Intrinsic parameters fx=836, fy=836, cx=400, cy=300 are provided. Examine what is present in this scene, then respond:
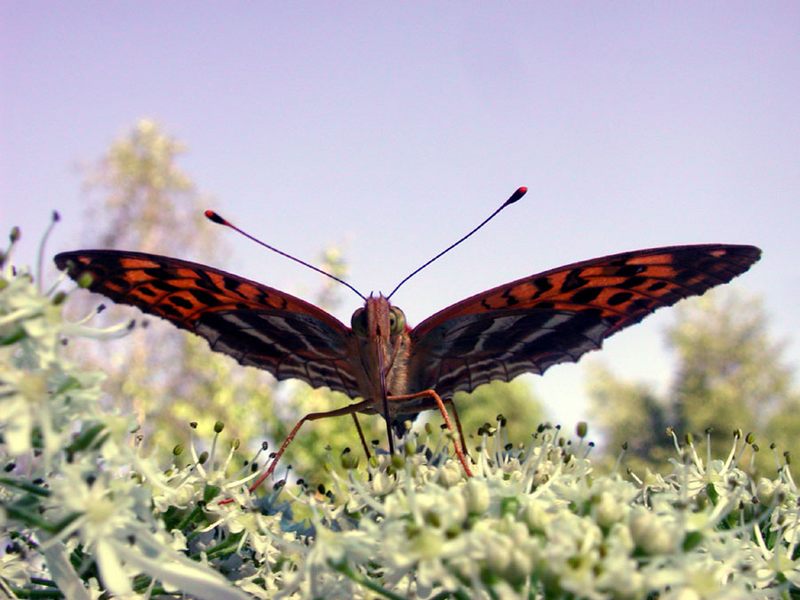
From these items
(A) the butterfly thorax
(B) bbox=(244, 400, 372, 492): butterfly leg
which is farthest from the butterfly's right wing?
(B) bbox=(244, 400, 372, 492): butterfly leg

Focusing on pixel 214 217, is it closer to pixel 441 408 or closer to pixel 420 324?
pixel 420 324

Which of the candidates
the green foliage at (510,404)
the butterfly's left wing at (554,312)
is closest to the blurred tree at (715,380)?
the green foliage at (510,404)

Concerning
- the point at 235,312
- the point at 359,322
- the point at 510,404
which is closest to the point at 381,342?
the point at 359,322

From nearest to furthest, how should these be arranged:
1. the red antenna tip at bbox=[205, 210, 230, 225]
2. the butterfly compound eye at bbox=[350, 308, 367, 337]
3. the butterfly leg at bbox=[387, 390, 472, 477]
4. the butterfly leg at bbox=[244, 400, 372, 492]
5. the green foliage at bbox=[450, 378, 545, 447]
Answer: the butterfly leg at bbox=[387, 390, 472, 477], the butterfly leg at bbox=[244, 400, 372, 492], the red antenna tip at bbox=[205, 210, 230, 225], the butterfly compound eye at bbox=[350, 308, 367, 337], the green foliage at bbox=[450, 378, 545, 447]

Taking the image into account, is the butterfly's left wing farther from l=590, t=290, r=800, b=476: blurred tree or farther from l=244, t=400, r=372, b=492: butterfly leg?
l=590, t=290, r=800, b=476: blurred tree

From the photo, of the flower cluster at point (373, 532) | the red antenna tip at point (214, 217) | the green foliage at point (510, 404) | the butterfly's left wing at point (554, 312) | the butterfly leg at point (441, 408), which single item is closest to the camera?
the flower cluster at point (373, 532)

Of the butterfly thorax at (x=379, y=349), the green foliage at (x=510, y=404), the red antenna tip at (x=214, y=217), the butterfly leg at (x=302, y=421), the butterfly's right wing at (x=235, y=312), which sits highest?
the green foliage at (x=510, y=404)

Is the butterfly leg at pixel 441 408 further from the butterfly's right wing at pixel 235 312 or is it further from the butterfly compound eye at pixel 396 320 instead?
the butterfly's right wing at pixel 235 312

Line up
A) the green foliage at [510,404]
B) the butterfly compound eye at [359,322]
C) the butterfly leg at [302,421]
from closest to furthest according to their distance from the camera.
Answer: the butterfly leg at [302,421] < the butterfly compound eye at [359,322] < the green foliage at [510,404]
